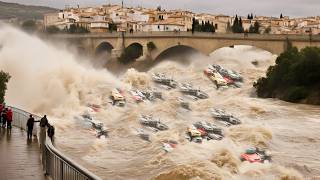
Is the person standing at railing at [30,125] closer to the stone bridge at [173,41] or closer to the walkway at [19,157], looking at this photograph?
the walkway at [19,157]

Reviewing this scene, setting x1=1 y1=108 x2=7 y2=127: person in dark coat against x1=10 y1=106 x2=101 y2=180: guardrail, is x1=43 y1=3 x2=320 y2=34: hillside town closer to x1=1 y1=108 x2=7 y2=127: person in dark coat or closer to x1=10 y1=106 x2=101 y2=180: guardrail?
x1=1 y1=108 x2=7 y2=127: person in dark coat

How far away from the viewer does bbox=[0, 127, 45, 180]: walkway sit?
986 cm

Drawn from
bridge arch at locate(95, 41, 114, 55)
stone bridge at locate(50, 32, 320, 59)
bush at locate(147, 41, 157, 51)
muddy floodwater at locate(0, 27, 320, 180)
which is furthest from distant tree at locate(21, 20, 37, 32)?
muddy floodwater at locate(0, 27, 320, 180)

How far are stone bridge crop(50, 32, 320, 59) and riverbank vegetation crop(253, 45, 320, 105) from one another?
21.8 ft

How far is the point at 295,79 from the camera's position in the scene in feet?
139

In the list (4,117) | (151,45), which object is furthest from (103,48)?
(4,117)

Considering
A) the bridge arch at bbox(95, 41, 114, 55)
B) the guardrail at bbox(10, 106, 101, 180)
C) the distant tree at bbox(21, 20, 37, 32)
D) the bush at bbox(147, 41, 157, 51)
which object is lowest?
the bridge arch at bbox(95, 41, 114, 55)

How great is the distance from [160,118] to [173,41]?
34518 mm

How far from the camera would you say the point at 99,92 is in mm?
42031

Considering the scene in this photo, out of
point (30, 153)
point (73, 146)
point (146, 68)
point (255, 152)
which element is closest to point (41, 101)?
point (73, 146)

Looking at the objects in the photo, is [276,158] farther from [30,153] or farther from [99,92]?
[99,92]

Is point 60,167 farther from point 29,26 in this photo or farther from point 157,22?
point 29,26

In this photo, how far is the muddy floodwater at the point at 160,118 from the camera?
17984 mm

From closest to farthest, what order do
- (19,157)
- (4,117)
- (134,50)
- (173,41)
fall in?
(19,157) < (4,117) < (173,41) < (134,50)
